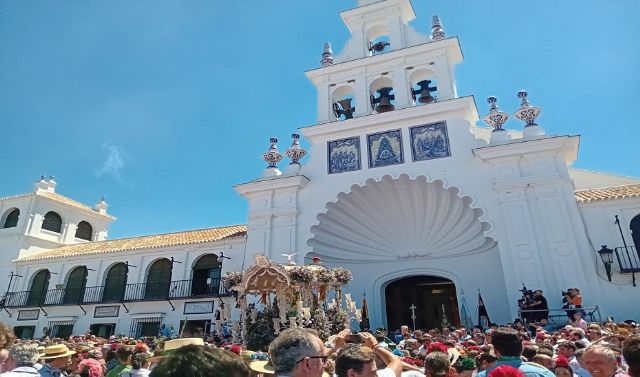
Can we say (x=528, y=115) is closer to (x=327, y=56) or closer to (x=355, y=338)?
(x=327, y=56)

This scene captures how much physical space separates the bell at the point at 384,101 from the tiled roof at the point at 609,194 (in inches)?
283

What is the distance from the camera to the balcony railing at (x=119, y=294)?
18656mm

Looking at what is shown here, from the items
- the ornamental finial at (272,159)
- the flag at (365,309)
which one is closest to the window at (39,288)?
the ornamental finial at (272,159)

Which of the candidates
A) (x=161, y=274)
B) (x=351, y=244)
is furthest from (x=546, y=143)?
(x=161, y=274)

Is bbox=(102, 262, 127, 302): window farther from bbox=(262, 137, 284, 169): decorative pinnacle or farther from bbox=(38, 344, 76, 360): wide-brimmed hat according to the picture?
bbox=(38, 344, 76, 360): wide-brimmed hat

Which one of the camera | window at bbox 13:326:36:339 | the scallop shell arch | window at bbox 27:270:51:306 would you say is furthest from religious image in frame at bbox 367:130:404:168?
window at bbox 13:326:36:339

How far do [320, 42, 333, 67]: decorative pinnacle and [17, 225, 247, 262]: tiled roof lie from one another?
8245 millimetres

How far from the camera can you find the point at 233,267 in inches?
711

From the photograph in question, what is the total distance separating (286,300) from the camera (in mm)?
11266

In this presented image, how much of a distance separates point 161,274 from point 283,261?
791 centimetres

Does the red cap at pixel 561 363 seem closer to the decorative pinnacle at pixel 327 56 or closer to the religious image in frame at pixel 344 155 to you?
the religious image in frame at pixel 344 155

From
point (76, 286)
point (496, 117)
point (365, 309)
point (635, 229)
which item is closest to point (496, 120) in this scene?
point (496, 117)

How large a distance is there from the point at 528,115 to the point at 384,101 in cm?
529

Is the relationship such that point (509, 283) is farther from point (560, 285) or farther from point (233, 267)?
point (233, 267)
